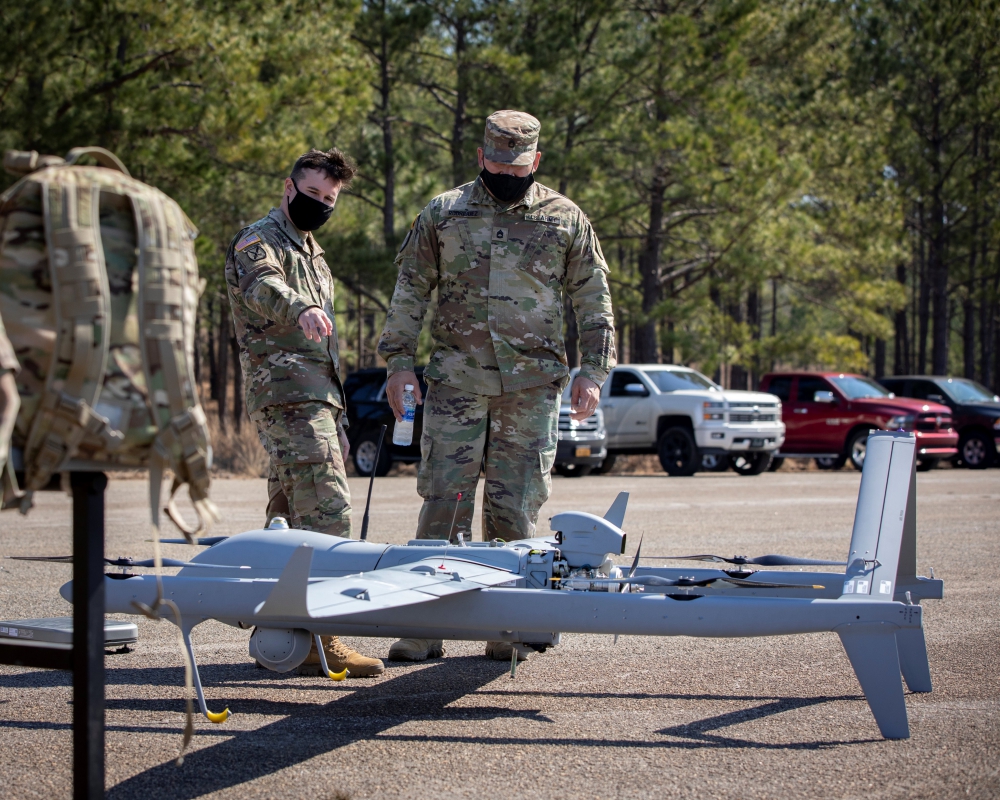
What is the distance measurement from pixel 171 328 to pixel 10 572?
5250 mm

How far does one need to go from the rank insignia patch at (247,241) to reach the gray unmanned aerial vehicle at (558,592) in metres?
1.32

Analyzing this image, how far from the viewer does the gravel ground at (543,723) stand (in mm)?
3205

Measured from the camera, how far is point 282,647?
3863mm

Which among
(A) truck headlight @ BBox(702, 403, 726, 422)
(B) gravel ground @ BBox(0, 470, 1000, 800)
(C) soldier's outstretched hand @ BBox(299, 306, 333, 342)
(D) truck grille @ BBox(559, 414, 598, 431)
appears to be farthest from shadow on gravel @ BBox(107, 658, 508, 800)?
(A) truck headlight @ BBox(702, 403, 726, 422)

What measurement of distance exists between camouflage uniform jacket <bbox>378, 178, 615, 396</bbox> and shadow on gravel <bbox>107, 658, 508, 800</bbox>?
50.7 inches

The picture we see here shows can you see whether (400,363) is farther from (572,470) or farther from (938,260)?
(938,260)

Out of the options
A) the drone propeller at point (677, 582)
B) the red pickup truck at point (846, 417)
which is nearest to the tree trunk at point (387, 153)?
the red pickup truck at point (846, 417)

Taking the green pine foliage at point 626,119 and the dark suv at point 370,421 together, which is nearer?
the green pine foliage at point 626,119

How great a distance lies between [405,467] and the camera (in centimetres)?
2119

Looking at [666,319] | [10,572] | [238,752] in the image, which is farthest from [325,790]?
[666,319]

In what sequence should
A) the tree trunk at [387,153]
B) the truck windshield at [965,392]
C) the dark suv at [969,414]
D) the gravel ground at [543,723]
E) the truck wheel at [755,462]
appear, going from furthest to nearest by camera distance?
the tree trunk at [387,153]
the truck windshield at [965,392]
the dark suv at [969,414]
the truck wheel at [755,462]
the gravel ground at [543,723]

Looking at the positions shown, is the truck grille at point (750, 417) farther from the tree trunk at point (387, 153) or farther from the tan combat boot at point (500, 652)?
the tan combat boot at point (500, 652)

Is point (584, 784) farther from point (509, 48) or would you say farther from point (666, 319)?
point (666, 319)

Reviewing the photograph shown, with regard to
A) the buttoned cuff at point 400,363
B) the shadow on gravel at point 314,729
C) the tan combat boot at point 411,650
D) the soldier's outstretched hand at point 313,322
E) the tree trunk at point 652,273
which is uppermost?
the tree trunk at point 652,273
